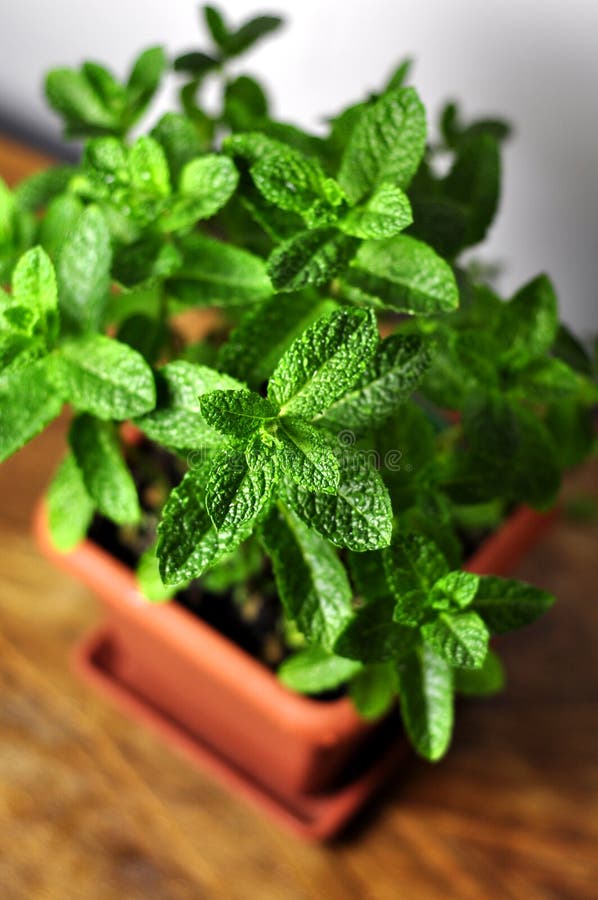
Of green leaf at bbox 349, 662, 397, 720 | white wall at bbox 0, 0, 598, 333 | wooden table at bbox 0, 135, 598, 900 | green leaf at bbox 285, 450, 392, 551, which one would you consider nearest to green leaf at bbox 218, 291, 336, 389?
green leaf at bbox 285, 450, 392, 551

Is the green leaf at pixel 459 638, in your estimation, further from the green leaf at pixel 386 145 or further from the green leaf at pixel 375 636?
the green leaf at pixel 386 145

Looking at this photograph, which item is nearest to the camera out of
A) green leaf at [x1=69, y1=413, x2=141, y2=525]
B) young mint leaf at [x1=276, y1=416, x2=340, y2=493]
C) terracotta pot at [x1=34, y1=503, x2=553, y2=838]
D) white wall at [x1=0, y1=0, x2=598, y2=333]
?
young mint leaf at [x1=276, y1=416, x2=340, y2=493]

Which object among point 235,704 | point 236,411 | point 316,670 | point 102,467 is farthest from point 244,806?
point 236,411

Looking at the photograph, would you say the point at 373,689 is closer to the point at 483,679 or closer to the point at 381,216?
the point at 483,679

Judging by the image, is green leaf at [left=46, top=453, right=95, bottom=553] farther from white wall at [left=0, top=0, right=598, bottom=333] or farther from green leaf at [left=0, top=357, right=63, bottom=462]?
white wall at [left=0, top=0, right=598, bottom=333]

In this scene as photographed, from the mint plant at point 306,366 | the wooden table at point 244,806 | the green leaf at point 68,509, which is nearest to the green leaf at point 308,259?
the mint plant at point 306,366
